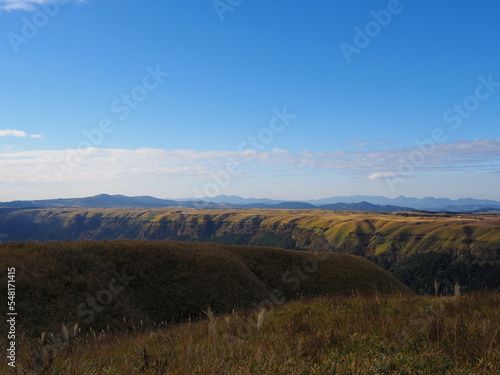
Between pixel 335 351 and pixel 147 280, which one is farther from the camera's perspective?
pixel 147 280

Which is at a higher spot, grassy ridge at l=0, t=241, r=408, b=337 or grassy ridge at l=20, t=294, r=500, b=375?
grassy ridge at l=20, t=294, r=500, b=375

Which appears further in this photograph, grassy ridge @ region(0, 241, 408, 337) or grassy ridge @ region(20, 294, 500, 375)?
grassy ridge @ region(0, 241, 408, 337)

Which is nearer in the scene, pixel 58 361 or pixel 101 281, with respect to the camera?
pixel 58 361

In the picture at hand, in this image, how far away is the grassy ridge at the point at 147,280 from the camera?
2064cm

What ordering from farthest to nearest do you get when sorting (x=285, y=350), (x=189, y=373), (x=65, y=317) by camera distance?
(x=65, y=317)
(x=285, y=350)
(x=189, y=373)

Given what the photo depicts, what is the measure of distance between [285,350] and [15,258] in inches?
993

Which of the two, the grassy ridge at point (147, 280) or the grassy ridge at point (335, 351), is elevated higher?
the grassy ridge at point (335, 351)

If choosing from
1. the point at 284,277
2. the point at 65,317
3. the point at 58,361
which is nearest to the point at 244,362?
the point at 58,361

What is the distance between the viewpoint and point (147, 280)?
28938 millimetres

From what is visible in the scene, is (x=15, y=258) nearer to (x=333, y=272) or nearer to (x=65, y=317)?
(x=65, y=317)

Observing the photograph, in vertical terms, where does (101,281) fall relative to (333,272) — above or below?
above

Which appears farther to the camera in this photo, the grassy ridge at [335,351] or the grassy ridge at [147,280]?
the grassy ridge at [147,280]

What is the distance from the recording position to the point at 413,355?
5.33 metres

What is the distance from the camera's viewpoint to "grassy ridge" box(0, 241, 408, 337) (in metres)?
20.6
